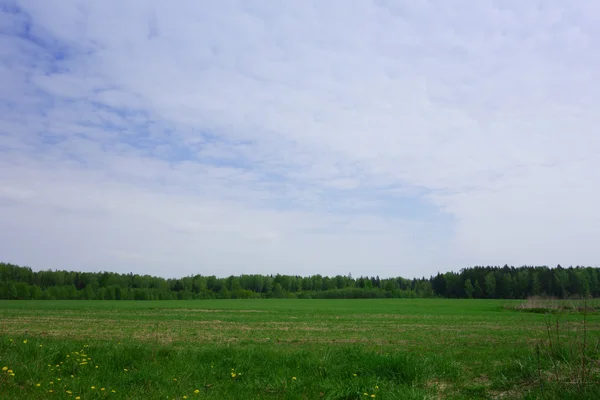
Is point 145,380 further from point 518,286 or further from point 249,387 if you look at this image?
point 518,286

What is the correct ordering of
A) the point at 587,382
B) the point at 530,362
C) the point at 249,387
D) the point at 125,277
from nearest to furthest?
1. the point at 587,382
2. the point at 249,387
3. the point at 530,362
4. the point at 125,277

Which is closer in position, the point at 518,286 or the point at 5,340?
the point at 5,340

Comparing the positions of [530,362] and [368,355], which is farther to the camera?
[368,355]

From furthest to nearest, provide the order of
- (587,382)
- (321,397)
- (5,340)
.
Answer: (5,340), (321,397), (587,382)

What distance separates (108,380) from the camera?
29.3ft

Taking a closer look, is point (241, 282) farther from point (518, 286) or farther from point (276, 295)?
point (518, 286)

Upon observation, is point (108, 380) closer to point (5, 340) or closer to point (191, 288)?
point (5, 340)

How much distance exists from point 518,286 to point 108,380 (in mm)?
153239

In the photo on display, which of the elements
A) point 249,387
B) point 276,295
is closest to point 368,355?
point 249,387

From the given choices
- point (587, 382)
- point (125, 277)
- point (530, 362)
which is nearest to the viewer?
point (587, 382)

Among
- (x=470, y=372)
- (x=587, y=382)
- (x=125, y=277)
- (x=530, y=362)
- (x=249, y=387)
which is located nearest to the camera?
(x=587, y=382)

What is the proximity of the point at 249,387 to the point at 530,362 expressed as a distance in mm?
6143

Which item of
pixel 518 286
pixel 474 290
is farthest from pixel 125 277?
pixel 518 286

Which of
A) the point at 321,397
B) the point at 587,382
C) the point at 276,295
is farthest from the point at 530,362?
the point at 276,295
